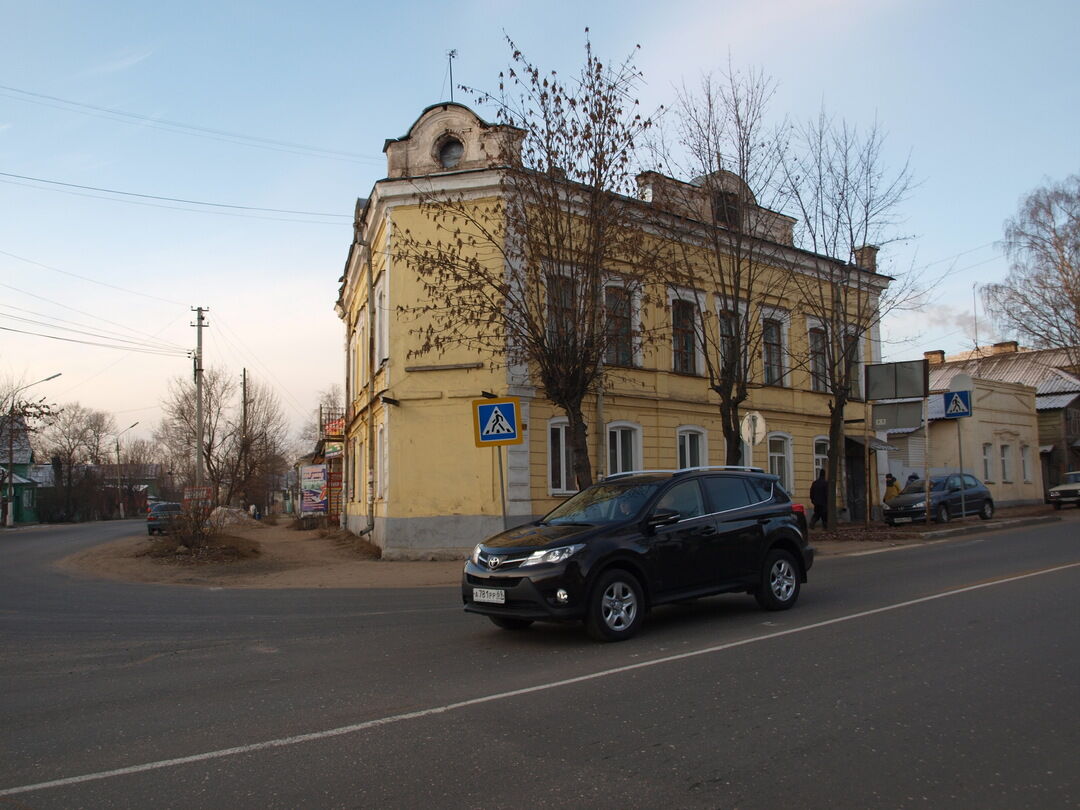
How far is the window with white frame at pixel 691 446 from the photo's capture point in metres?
23.6

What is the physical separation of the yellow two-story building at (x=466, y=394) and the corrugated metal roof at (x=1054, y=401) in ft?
87.8

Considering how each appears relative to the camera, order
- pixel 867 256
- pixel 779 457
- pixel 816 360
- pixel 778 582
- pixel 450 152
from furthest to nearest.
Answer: pixel 816 360 → pixel 779 457 → pixel 867 256 → pixel 450 152 → pixel 778 582

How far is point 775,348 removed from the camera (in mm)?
26828

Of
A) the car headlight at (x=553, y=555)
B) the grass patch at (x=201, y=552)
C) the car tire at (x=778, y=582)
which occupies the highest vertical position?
the car headlight at (x=553, y=555)

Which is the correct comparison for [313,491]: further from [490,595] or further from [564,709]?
[564,709]

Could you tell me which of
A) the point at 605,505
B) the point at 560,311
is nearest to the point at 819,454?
the point at 560,311

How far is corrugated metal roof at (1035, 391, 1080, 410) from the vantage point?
4416 cm

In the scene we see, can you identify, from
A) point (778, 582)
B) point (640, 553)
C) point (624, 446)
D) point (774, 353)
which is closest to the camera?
point (640, 553)

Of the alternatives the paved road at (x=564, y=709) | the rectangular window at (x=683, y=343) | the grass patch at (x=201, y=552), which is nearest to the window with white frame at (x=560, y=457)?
the rectangular window at (x=683, y=343)

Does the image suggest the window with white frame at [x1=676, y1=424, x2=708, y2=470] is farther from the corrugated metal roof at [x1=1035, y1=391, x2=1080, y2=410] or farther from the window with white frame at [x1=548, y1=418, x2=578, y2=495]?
the corrugated metal roof at [x1=1035, y1=391, x2=1080, y2=410]

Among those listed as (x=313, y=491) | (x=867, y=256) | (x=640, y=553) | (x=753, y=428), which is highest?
(x=867, y=256)

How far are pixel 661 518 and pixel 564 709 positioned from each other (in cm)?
320

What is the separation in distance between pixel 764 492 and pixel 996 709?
4724 mm

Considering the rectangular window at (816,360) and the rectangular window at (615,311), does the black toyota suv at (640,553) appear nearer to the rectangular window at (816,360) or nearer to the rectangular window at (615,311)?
the rectangular window at (615,311)
